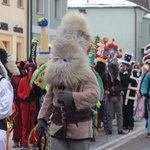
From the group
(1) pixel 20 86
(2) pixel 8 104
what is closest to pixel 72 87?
(2) pixel 8 104

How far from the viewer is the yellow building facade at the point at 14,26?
82.7 ft

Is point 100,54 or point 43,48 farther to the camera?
point 100,54

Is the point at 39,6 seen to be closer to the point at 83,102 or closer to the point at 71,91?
the point at 71,91

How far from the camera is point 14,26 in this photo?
86.6ft

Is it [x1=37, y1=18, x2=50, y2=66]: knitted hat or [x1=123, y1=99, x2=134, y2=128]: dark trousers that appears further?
[x1=123, y1=99, x2=134, y2=128]: dark trousers

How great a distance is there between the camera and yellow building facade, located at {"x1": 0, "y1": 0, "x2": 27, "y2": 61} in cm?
2520

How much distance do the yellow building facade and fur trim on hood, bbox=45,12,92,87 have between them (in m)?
19.0

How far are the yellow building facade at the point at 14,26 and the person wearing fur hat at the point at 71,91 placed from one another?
752 inches

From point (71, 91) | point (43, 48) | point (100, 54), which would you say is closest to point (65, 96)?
point (71, 91)

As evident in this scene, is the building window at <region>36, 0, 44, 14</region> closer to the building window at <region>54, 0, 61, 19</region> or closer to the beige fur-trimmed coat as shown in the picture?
the building window at <region>54, 0, 61, 19</region>

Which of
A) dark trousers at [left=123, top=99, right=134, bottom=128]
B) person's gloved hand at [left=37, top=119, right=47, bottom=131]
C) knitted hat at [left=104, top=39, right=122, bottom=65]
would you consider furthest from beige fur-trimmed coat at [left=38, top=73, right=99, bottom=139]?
dark trousers at [left=123, top=99, right=134, bottom=128]

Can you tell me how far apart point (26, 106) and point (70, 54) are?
4599 mm

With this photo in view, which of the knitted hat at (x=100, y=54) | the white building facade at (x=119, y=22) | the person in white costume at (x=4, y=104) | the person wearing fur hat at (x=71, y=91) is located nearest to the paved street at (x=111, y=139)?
the knitted hat at (x=100, y=54)

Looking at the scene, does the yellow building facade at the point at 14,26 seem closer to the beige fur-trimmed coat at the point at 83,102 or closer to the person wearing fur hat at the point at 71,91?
the person wearing fur hat at the point at 71,91
